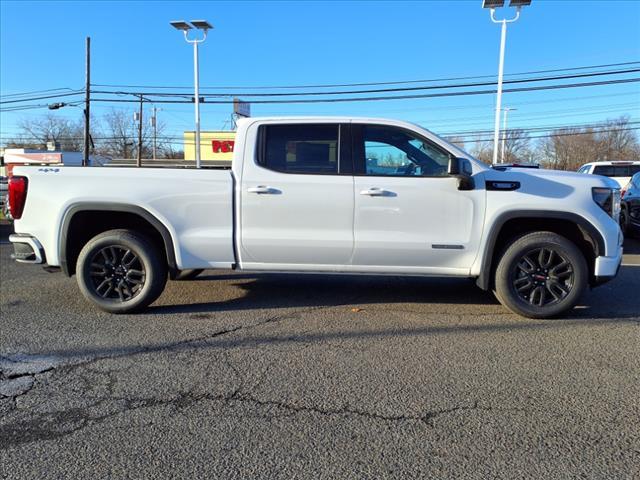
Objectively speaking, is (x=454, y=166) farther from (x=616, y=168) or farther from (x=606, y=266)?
(x=616, y=168)

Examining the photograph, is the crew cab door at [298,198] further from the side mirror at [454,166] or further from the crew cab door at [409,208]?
the side mirror at [454,166]

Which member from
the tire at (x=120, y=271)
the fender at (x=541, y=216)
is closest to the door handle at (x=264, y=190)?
the tire at (x=120, y=271)

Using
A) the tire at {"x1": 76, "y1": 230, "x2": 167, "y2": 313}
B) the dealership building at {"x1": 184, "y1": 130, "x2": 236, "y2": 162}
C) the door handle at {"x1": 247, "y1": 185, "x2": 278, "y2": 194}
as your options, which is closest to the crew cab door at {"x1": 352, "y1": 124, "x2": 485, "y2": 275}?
the door handle at {"x1": 247, "y1": 185, "x2": 278, "y2": 194}

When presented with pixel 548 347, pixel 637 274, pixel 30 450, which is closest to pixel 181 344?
pixel 30 450

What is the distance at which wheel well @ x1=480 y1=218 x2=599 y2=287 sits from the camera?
4.66 metres

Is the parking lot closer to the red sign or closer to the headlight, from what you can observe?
the headlight

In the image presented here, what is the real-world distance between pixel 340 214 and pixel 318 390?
1902mm

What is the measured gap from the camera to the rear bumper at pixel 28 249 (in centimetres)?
471

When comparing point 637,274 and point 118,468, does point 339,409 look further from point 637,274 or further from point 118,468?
point 637,274

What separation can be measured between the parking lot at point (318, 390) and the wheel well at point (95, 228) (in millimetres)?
590

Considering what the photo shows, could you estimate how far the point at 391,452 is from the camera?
2.47 metres

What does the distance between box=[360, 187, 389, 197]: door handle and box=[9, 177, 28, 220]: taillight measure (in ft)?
11.0

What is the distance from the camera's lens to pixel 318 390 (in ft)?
10.3

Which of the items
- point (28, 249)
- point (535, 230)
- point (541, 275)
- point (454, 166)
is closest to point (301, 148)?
point (454, 166)
